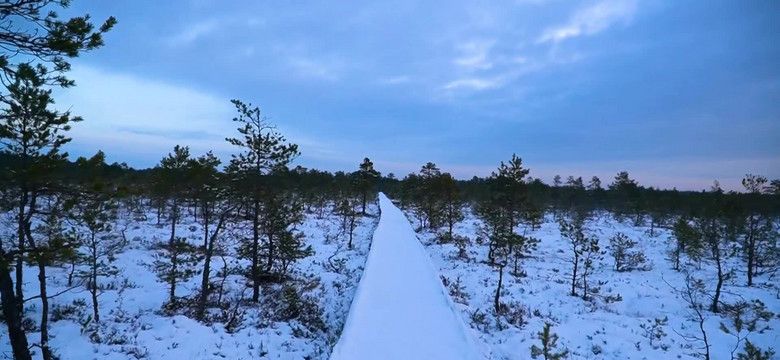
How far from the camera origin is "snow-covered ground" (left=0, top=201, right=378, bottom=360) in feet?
29.5

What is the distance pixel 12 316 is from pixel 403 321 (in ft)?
24.4

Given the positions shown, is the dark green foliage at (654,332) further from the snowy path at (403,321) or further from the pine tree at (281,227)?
the pine tree at (281,227)

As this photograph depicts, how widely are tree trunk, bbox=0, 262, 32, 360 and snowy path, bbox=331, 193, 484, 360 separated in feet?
17.1

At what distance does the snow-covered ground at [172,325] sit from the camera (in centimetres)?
899

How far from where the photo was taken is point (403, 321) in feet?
31.5

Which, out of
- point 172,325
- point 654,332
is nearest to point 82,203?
point 172,325

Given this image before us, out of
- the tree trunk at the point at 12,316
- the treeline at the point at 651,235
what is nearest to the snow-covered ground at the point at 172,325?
the tree trunk at the point at 12,316

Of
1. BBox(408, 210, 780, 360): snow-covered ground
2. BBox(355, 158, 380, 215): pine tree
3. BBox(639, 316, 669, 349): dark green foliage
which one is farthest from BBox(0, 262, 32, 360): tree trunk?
BBox(355, 158, 380, 215): pine tree

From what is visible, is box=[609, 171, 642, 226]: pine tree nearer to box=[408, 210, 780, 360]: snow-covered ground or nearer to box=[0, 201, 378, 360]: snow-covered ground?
box=[408, 210, 780, 360]: snow-covered ground

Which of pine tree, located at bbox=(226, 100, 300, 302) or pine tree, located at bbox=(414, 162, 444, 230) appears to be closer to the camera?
pine tree, located at bbox=(226, 100, 300, 302)

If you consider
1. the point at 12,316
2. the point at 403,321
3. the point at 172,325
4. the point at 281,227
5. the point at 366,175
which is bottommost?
the point at 172,325

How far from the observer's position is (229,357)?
8844mm

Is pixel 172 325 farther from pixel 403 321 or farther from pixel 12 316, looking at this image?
pixel 403 321

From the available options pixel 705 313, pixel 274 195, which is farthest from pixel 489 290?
pixel 274 195
